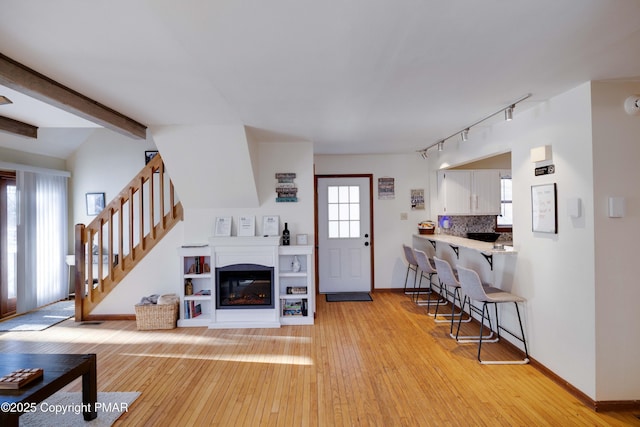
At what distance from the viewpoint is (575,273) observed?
2668mm

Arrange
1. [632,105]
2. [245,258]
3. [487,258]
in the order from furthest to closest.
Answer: [245,258]
[487,258]
[632,105]

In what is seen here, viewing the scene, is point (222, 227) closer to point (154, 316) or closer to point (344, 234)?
point (154, 316)

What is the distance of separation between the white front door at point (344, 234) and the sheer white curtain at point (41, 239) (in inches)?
172

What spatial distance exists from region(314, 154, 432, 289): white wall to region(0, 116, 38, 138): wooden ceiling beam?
388cm

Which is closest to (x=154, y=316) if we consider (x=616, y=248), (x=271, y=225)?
(x=271, y=225)

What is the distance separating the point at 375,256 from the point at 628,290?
370 centimetres

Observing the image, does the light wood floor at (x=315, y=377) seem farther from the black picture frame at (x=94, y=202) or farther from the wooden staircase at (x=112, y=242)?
the black picture frame at (x=94, y=202)

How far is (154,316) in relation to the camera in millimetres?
4266

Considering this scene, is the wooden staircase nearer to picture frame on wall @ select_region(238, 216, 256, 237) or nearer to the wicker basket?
the wicker basket

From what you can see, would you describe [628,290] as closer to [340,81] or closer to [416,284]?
[340,81]

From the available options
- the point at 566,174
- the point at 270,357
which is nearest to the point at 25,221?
the point at 270,357

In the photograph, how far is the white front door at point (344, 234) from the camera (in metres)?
5.95

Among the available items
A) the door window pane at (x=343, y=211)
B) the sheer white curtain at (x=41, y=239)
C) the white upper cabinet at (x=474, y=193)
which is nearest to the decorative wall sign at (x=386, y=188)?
the door window pane at (x=343, y=211)

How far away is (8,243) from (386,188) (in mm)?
5847
